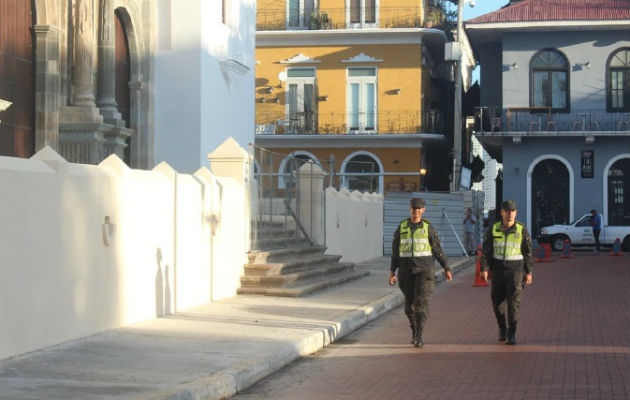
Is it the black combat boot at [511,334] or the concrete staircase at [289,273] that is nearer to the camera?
the black combat boot at [511,334]

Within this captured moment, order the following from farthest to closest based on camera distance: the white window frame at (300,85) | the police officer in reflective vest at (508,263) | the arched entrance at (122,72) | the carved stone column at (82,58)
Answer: the white window frame at (300,85), the arched entrance at (122,72), the carved stone column at (82,58), the police officer in reflective vest at (508,263)

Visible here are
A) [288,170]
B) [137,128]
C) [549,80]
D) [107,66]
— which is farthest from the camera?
[549,80]

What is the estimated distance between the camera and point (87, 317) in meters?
13.0

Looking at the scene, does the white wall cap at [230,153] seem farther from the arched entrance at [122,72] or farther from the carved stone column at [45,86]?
the arched entrance at [122,72]

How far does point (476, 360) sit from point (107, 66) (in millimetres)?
14222

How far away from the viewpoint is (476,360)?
12.3 m

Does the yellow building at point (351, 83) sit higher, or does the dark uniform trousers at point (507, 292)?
the yellow building at point (351, 83)

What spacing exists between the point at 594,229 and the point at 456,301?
2237cm

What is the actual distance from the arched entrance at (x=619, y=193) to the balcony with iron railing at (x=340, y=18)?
10.4 meters

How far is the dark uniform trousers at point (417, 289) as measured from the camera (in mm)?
13789

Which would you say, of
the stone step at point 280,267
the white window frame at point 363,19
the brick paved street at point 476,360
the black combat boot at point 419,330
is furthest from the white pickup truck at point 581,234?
the black combat boot at point 419,330

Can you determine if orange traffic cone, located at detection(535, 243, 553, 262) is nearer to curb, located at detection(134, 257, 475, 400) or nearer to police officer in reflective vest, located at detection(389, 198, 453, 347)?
curb, located at detection(134, 257, 475, 400)

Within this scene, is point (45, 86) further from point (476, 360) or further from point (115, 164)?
point (476, 360)

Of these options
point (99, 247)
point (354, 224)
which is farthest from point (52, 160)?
point (354, 224)
